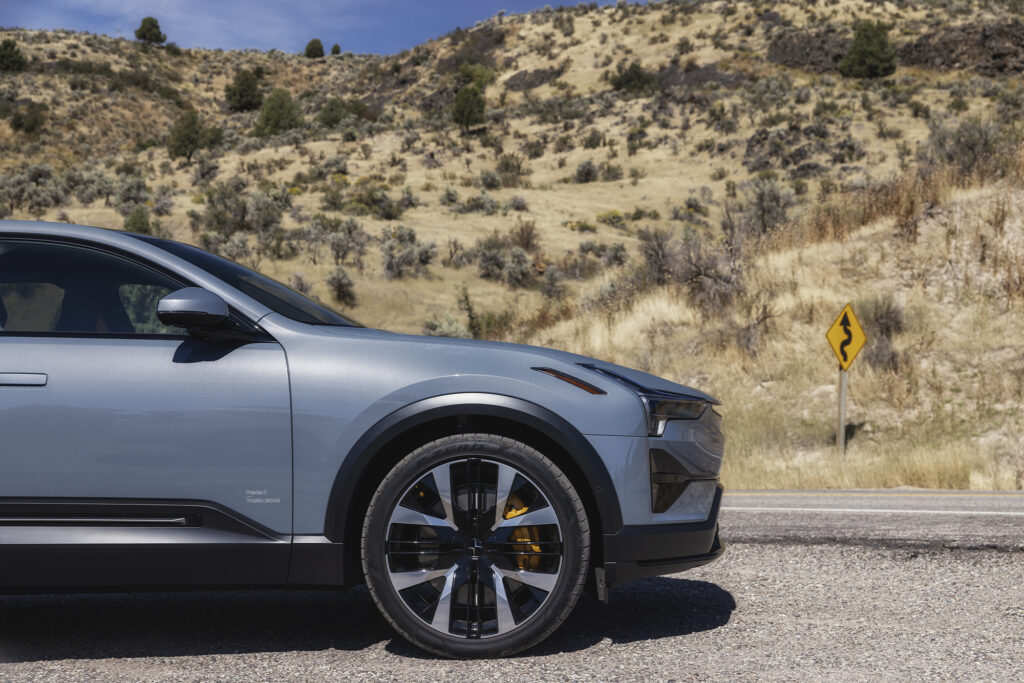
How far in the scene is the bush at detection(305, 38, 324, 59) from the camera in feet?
319

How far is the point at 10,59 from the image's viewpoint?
70.9 meters

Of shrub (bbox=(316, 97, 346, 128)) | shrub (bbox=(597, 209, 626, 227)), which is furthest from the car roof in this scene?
shrub (bbox=(316, 97, 346, 128))

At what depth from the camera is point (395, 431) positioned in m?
3.41

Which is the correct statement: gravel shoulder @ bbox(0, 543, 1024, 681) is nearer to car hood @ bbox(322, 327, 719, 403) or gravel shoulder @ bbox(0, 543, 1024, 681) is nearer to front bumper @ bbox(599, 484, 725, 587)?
front bumper @ bbox(599, 484, 725, 587)

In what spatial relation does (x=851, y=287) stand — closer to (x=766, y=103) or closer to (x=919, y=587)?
(x=919, y=587)

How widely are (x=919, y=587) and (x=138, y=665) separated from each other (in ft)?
12.7

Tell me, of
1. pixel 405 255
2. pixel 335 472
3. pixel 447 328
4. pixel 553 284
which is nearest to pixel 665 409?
pixel 335 472

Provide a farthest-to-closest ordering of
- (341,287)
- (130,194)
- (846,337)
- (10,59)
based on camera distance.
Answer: (10,59) < (130,194) < (341,287) < (846,337)

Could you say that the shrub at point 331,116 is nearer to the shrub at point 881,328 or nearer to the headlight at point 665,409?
the shrub at point 881,328

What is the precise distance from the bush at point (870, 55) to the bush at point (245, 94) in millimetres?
47671

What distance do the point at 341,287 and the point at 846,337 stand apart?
639 inches

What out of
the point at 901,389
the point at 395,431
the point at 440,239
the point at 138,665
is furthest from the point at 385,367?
the point at 440,239

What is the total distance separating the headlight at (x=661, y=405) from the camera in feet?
11.6

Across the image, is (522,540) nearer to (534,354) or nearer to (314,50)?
(534,354)
